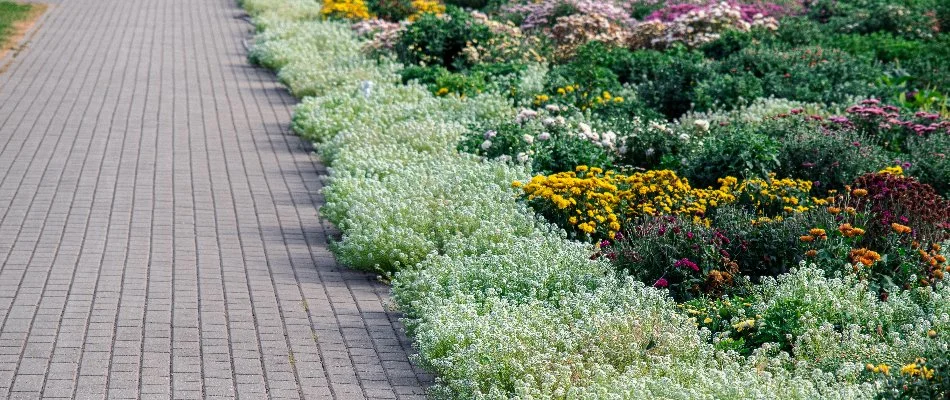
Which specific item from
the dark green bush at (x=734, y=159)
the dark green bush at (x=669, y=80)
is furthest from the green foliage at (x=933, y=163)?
the dark green bush at (x=669, y=80)

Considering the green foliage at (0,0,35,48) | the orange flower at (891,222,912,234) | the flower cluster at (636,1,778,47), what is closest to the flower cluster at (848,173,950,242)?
the orange flower at (891,222,912,234)

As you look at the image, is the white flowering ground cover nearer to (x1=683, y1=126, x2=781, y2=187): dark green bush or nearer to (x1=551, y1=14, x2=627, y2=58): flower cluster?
(x1=683, y1=126, x2=781, y2=187): dark green bush

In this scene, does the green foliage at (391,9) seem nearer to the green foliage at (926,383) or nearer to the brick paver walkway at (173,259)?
the brick paver walkway at (173,259)

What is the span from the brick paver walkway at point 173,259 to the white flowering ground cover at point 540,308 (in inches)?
14.1

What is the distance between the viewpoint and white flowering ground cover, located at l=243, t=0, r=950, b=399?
218 inches

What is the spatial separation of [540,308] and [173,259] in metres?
3.10

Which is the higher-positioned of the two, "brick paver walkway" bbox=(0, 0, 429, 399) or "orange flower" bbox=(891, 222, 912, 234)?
"orange flower" bbox=(891, 222, 912, 234)

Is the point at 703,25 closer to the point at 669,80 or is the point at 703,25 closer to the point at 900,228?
the point at 669,80

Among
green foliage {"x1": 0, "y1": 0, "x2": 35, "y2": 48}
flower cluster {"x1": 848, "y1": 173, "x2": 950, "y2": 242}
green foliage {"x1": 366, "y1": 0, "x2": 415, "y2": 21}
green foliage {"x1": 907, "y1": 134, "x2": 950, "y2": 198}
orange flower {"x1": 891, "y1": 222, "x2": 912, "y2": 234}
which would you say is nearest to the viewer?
orange flower {"x1": 891, "y1": 222, "x2": 912, "y2": 234}

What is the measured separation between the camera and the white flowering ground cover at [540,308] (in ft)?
18.1

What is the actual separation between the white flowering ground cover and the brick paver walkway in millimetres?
359

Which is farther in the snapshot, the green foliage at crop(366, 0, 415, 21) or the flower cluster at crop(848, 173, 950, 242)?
the green foliage at crop(366, 0, 415, 21)

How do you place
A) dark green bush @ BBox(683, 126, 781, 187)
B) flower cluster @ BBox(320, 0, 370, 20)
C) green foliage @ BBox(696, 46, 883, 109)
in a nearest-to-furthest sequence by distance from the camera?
1. dark green bush @ BBox(683, 126, 781, 187)
2. green foliage @ BBox(696, 46, 883, 109)
3. flower cluster @ BBox(320, 0, 370, 20)

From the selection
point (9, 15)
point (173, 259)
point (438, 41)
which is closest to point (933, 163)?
point (173, 259)
